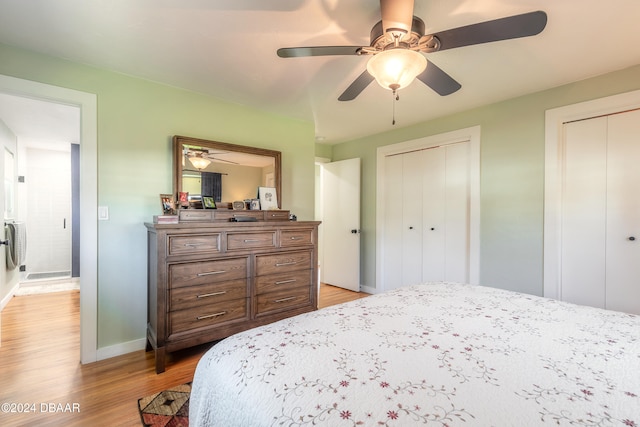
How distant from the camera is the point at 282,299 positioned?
8.83 feet

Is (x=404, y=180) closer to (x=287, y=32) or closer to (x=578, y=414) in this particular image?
(x=287, y=32)

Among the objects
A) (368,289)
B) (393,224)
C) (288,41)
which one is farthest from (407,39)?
(368,289)

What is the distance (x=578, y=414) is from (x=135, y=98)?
3.12 metres

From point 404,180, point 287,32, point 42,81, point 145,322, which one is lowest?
point 145,322

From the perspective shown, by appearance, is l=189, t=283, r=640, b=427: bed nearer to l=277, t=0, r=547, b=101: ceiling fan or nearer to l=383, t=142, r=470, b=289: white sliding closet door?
l=277, t=0, r=547, b=101: ceiling fan

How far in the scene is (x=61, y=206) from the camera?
15.9 ft


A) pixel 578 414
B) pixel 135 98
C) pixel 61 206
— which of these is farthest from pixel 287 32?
pixel 61 206

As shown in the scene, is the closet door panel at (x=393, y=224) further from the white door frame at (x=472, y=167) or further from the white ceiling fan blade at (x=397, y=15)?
the white ceiling fan blade at (x=397, y=15)

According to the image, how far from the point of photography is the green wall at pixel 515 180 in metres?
2.64

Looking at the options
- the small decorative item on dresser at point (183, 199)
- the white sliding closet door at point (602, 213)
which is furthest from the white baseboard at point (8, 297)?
the white sliding closet door at point (602, 213)

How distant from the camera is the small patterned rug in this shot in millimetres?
1589

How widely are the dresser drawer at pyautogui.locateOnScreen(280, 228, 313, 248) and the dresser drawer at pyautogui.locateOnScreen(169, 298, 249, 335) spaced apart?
627 millimetres

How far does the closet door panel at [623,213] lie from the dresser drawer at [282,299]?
8.48ft

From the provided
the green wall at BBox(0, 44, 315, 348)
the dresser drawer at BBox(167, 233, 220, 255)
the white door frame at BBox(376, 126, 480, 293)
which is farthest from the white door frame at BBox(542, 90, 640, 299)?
the green wall at BBox(0, 44, 315, 348)
